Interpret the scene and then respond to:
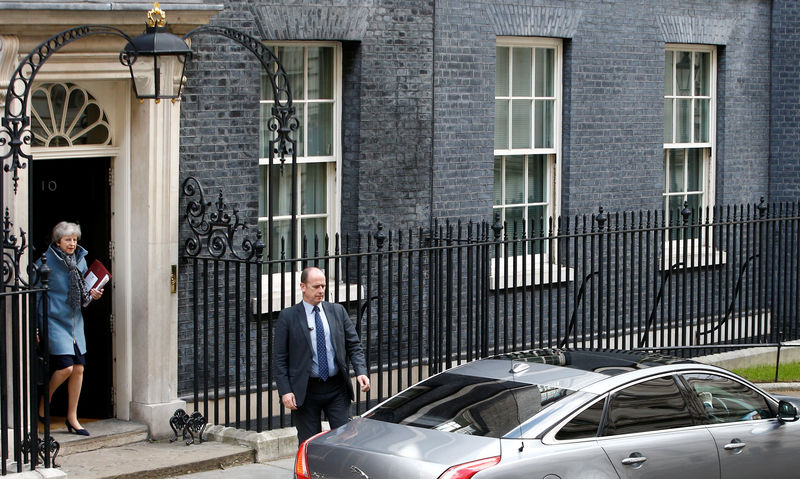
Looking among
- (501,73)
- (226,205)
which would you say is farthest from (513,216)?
(226,205)

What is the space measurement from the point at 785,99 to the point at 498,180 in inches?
199

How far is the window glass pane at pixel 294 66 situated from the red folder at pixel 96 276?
114 inches

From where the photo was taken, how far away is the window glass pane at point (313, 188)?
1278 cm

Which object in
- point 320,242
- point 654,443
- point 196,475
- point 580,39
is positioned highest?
point 580,39

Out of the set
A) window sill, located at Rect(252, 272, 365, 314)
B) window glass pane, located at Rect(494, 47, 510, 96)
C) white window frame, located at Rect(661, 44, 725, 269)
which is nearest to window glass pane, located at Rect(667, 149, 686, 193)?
white window frame, located at Rect(661, 44, 725, 269)

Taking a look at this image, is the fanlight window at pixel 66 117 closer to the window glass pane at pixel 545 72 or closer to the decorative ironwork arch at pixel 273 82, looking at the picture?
the decorative ironwork arch at pixel 273 82

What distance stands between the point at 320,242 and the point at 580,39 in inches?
168

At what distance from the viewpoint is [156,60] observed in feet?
33.7

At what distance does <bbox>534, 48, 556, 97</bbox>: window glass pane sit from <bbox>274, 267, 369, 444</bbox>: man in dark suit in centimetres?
645

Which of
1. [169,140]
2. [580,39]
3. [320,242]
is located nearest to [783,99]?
[580,39]

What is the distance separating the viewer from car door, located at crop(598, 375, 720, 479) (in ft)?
25.9

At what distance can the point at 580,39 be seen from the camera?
15016 mm

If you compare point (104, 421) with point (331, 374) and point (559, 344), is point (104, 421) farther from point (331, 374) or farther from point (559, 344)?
point (559, 344)

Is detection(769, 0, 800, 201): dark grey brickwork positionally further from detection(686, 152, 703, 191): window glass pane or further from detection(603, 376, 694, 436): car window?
detection(603, 376, 694, 436): car window
